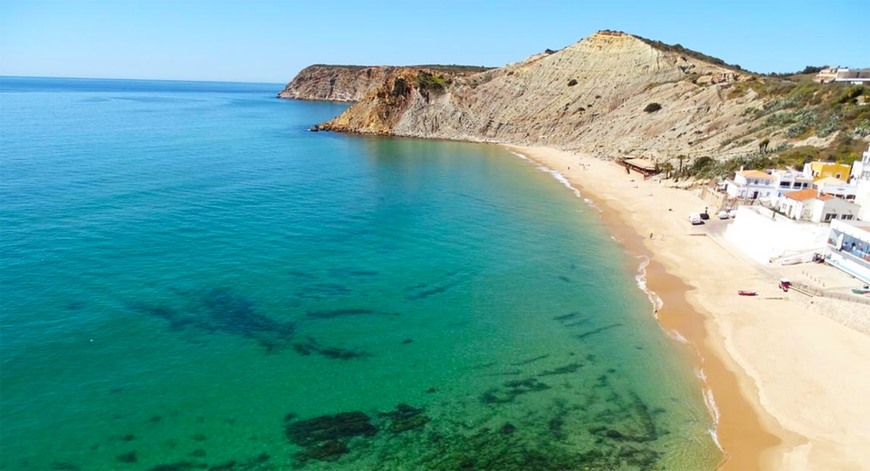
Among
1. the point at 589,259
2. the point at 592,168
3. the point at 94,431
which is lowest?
the point at 94,431

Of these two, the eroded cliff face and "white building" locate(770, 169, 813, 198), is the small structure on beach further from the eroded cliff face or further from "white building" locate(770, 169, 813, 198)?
"white building" locate(770, 169, 813, 198)

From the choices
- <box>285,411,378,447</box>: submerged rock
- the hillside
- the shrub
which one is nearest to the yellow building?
the hillside

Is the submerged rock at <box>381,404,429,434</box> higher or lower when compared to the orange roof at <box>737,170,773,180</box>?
lower

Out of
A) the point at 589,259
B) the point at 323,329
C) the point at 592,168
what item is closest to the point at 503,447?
the point at 323,329

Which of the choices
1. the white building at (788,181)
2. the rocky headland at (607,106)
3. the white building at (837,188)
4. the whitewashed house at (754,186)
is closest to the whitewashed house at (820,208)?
the white building at (837,188)

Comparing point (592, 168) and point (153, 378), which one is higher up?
point (592, 168)

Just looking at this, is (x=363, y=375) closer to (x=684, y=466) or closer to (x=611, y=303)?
(x=684, y=466)

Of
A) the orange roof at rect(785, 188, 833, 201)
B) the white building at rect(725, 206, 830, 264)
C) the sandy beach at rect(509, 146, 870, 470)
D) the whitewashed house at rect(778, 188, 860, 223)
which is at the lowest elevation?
the sandy beach at rect(509, 146, 870, 470)

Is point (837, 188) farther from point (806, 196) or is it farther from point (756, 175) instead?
point (806, 196)
